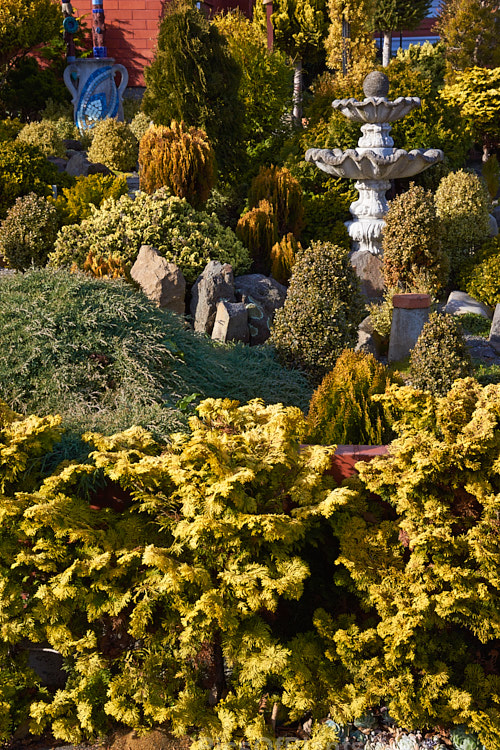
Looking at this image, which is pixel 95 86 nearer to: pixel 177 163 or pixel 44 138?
A: pixel 44 138

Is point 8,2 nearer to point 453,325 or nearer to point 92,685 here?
point 453,325

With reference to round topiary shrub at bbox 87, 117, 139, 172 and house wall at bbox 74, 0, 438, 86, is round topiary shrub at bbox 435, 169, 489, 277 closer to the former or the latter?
round topiary shrub at bbox 87, 117, 139, 172

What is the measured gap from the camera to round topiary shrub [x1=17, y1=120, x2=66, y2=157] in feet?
48.1

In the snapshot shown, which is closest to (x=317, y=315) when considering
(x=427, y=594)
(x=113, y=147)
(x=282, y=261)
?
(x=282, y=261)

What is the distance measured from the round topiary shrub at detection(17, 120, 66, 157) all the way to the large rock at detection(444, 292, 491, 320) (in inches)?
361

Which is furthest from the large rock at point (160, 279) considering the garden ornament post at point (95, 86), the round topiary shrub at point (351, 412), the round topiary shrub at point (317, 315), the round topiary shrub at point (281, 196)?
the garden ornament post at point (95, 86)

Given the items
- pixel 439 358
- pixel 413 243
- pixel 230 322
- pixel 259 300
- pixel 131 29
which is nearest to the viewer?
pixel 439 358

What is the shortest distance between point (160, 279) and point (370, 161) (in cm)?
495

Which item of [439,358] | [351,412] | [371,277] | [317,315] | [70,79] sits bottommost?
[351,412]

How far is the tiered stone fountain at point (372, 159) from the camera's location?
409 inches

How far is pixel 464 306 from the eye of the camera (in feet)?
31.0

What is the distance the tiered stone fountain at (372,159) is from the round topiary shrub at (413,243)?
1.56 m

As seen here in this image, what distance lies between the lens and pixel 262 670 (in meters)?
2.93

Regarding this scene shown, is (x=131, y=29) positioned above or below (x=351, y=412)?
above
